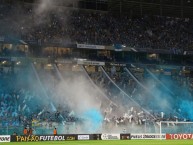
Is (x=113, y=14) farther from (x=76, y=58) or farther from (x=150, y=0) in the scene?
(x=76, y=58)

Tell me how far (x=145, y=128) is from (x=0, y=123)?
15219mm

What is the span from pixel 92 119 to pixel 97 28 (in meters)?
17.9

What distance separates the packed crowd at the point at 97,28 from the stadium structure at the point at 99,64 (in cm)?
14

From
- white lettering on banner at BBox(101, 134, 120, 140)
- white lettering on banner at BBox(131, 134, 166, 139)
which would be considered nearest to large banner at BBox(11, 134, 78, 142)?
white lettering on banner at BBox(101, 134, 120, 140)

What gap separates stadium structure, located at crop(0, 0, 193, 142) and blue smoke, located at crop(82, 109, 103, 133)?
Result: 112 millimetres

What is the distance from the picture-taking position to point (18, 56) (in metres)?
57.3

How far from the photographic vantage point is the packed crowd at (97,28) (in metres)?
58.8

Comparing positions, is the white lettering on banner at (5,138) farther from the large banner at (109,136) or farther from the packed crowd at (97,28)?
the packed crowd at (97,28)

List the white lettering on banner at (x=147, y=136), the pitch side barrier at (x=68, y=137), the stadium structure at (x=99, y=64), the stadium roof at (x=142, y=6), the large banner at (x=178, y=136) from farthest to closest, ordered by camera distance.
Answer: the stadium roof at (x=142, y=6), the stadium structure at (x=99, y=64), the large banner at (x=178, y=136), the white lettering on banner at (x=147, y=136), the pitch side barrier at (x=68, y=137)

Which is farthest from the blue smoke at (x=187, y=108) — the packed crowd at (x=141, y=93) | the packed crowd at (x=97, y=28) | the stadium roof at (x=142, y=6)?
the stadium roof at (x=142, y=6)

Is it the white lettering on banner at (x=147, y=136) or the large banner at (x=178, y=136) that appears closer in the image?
the white lettering on banner at (x=147, y=136)

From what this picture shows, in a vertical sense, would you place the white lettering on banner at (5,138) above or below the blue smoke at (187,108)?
below

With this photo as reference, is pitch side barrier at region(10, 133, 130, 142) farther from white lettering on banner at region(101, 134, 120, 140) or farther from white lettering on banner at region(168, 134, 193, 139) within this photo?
white lettering on banner at region(168, 134, 193, 139)

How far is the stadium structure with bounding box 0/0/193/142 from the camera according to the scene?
171 feet
